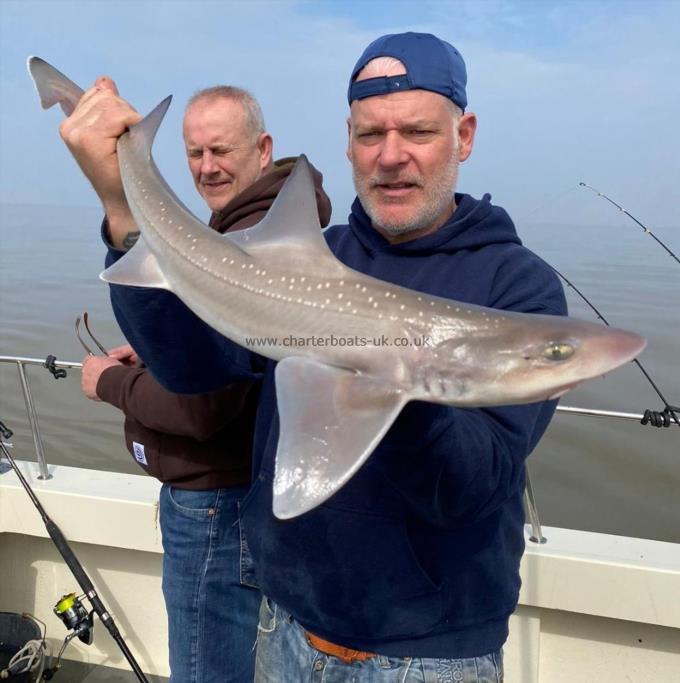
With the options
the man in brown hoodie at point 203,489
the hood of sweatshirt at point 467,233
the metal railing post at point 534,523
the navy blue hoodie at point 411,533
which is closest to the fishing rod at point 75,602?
the man in brown hoodie at point 203,489

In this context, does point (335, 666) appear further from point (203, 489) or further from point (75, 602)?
point (75, 602)

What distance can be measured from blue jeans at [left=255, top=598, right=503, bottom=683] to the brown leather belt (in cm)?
1

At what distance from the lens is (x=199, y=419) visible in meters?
2.23

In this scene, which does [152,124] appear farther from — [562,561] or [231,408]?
[562,561]

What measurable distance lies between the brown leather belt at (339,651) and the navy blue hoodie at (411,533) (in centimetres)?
3

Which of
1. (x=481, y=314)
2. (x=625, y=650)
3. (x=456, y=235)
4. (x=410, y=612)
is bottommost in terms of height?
(x=625, y=650)

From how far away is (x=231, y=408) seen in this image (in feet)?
7.30

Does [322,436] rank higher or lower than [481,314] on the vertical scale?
lower

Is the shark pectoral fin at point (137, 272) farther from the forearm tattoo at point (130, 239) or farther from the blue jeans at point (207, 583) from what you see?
the blue jeans at point (207, 583)

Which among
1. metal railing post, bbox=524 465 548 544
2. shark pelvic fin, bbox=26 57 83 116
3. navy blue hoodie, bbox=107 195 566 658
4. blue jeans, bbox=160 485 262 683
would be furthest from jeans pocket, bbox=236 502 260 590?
shark pelvic fin, bbox=26 57 83 116

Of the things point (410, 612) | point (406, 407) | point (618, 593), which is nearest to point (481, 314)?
point (406, 407)

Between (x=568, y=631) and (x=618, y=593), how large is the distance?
0.43m

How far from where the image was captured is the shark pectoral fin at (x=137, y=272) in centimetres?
169

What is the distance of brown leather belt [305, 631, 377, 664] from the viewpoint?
5.73 feet
